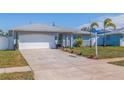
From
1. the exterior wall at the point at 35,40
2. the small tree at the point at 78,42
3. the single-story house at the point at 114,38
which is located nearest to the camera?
the exterior wall at the point at 35,40

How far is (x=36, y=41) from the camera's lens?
1012 inches

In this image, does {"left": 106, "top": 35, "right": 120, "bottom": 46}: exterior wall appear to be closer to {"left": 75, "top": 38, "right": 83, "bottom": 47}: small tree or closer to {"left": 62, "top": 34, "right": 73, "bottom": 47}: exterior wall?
{"left": 75, "top": 38, "right": 83, "bottom": 47}: small tree

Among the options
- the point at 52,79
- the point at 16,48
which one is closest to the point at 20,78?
the point at 52,79

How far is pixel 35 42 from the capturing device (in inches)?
1009

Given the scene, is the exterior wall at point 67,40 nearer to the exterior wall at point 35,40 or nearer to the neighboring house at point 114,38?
the exterior wall at point 35,40

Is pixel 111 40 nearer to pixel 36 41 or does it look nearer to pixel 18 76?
pixel 36 41

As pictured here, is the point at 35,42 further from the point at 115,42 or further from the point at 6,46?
the point at 115,42

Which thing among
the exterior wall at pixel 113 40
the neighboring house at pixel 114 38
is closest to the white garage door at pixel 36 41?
the neighboring house at pixel 114 38

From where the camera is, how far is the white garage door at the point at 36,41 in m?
25.0

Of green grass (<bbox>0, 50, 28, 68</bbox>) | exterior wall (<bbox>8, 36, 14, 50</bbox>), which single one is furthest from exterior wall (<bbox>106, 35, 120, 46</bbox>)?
green grass (<bbox>0, 50, 28, 68</bbox>)

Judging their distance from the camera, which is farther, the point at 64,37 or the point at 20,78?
the point at 64,37
